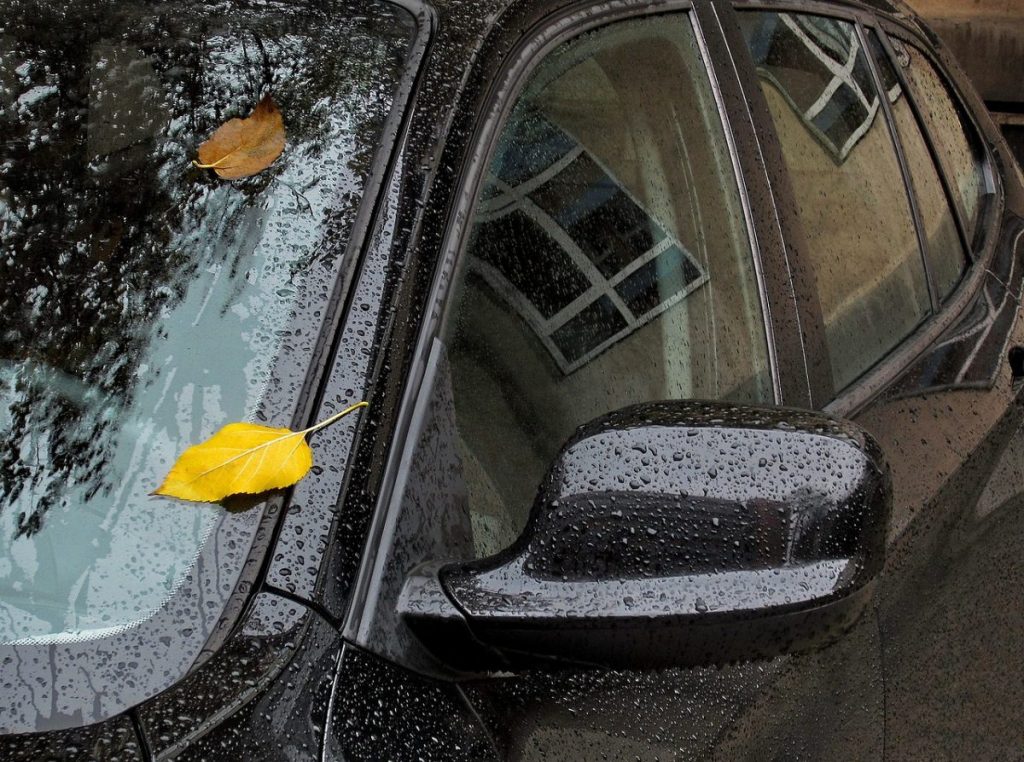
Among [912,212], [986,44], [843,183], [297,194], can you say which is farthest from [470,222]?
[986,44]

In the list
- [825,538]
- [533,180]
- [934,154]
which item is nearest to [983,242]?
[934,154]

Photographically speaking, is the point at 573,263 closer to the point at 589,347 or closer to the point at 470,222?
the point at 589,347

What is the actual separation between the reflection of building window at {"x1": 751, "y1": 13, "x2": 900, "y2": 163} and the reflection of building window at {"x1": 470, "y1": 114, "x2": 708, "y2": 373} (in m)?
0.56

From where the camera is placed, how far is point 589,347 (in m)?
1.72

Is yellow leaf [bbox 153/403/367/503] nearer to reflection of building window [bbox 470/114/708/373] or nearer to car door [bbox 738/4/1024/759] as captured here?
reflection of building window [bbox 470/114/708/373]

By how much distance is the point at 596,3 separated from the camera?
75.1 inches

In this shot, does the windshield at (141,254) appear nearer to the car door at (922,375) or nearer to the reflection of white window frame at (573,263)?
the reflection of white window frame at (573,263)

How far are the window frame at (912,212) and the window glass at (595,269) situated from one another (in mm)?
148

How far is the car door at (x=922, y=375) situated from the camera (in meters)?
2.17

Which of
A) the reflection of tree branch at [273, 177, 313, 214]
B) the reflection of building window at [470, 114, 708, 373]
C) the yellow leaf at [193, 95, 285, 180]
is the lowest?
the reflection of building window at [470, 114, 708, 373]

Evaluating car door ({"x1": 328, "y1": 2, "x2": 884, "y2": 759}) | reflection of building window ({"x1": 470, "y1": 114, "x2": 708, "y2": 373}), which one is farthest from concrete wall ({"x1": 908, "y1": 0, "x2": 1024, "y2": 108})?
reflection of building window ({"x1": 470, "y1": 114, "x2": 708, "y2": 373})

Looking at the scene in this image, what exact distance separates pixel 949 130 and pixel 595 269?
62.2 inches

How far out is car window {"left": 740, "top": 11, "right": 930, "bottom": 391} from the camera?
7.30 ft

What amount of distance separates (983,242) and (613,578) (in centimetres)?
192
